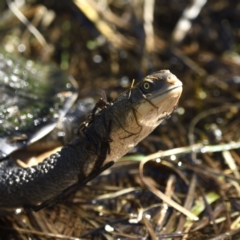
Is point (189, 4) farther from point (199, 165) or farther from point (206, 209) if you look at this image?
point (206, 209)

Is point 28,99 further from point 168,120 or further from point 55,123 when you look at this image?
point 168,120

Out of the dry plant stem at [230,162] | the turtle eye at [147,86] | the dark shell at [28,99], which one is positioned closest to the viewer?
the turtle eye at [147,86]

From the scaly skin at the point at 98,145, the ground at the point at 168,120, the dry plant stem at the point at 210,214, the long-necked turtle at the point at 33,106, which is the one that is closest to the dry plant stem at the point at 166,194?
the ground at the point at 168,120

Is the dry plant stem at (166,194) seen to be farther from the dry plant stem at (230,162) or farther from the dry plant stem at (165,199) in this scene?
the dry plant stem at (230,162)

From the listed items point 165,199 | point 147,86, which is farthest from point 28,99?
point 147,86

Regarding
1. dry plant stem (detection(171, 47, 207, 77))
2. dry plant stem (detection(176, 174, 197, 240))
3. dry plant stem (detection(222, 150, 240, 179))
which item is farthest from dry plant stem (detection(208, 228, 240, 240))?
dry plant stem (detection(171, 47, 207, 77))

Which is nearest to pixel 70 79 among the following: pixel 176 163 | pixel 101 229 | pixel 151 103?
pixel 176 163

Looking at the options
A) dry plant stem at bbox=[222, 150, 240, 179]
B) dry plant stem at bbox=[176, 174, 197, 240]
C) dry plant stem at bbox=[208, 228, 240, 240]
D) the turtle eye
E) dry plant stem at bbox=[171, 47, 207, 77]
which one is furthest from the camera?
dry plant stem at bbox=[171, 47, 207, 77]

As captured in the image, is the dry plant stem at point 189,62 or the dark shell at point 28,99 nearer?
the dark shell at point 28,99

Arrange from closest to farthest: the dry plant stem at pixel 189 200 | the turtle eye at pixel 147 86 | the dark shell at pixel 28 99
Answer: the turtle eye at pixel 147 86, the dry plant stem at pixel 189 200, the dark shell at pixel 28 99

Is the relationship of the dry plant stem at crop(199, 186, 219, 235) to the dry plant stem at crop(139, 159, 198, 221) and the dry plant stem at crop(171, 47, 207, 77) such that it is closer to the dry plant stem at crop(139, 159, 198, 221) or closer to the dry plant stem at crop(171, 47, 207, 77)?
the dry plant stem at crop(139, 159, 198, 221)
